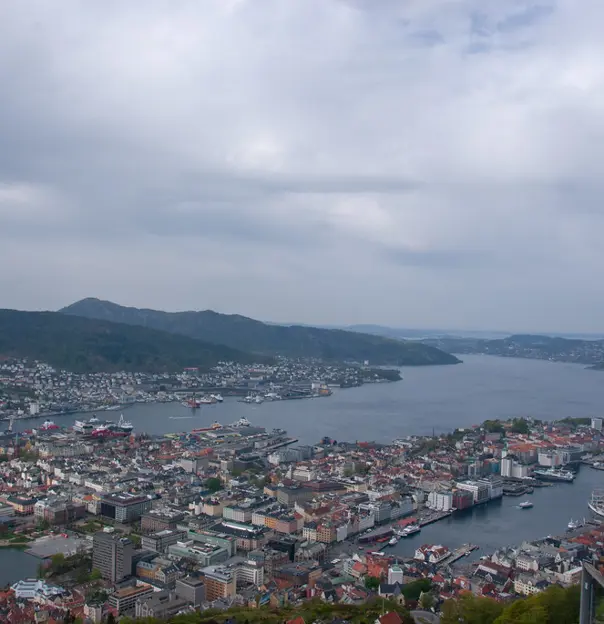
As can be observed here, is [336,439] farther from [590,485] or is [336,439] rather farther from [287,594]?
[287,594]

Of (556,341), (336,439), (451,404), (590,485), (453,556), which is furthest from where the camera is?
(556,341)

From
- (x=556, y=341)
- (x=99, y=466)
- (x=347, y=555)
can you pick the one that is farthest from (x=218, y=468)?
(x=556, y=341)

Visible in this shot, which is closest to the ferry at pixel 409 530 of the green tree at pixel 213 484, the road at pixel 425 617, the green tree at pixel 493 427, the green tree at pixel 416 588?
the green tree at pixel 416 588

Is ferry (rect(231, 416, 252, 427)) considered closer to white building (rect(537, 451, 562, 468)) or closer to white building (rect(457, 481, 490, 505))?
white building (rect(537, 451, 562, 468))

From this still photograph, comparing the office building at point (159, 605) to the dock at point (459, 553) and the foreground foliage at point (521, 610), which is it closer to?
the foreground foliage at point (521, 610)

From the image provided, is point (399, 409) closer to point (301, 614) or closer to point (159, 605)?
point (159, 605)

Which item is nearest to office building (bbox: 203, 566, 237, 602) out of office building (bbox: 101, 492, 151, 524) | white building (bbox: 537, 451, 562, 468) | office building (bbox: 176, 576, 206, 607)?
office building (bbox: 176, 576, 206, 607)
